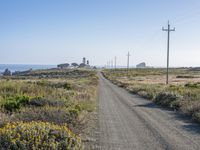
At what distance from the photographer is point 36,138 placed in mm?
9102

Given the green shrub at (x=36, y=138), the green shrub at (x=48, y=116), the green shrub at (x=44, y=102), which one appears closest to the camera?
the green shrub at (x=36, y=138)

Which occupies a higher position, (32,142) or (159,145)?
(32,142)

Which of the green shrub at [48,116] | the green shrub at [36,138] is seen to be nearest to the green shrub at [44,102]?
the green shrub at [48,116]

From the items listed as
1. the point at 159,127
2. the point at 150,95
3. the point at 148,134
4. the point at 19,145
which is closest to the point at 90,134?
the point at 148,134

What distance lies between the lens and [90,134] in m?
14.4

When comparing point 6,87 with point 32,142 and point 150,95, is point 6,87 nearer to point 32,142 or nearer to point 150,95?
point 150,95

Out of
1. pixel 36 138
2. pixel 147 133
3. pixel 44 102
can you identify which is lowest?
pixel 147 133

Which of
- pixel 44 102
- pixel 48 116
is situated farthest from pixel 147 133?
pixel 44 102

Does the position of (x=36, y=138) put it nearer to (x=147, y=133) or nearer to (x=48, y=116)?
(x=48, y=116)

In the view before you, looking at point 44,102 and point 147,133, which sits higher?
point 44,102

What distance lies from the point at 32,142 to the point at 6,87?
2380 centimetres

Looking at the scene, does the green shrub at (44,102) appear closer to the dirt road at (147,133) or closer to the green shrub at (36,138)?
the dirt road at (147,133)

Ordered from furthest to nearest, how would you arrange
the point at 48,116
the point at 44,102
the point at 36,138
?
1. the point at 44,102
2. the point at 48,116
3. the point at 36,138

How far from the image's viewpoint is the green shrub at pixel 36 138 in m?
8.83
